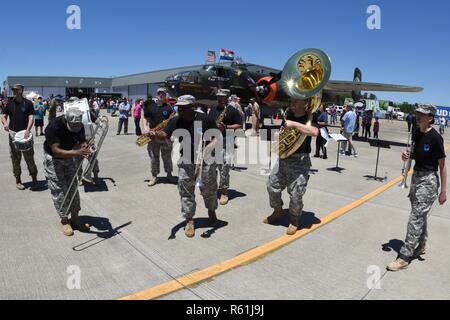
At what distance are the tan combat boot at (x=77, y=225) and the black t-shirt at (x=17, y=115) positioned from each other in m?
2.83

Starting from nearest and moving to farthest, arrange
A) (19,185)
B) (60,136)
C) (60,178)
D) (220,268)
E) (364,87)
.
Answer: (220,268), (60,136), (60,178), (19,185), (364,87)

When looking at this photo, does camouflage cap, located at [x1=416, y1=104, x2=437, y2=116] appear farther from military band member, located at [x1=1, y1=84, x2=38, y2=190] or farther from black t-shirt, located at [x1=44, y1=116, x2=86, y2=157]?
military band member, located at [x1=1, y1=84, x2=38, y2=190]

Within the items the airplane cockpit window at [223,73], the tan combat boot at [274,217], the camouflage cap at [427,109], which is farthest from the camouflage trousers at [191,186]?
the airplane cockpit window at [223,73]

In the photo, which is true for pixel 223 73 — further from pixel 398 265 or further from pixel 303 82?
pixel 398 265

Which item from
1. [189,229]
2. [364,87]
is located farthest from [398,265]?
[364,87]

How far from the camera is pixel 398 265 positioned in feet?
12.7

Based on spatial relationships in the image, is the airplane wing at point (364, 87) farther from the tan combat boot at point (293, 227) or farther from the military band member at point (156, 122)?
the tan combat boot at point (293, 227)

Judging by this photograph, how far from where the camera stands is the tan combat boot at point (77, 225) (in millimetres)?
4820

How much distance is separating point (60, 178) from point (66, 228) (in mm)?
712

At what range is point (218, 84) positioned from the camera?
19016mm

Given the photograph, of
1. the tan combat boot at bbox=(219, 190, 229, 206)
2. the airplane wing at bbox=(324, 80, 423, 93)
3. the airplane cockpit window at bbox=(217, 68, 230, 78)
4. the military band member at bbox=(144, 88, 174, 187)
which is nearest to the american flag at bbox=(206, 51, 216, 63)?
the airplane wing at bbox=(324, 80, 423, 93)

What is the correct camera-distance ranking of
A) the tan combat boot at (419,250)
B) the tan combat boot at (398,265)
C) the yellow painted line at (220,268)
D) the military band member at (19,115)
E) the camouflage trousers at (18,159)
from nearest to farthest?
1. the yellow painted line at (220,268)
2. the tan combat boot at (398,265)
3. the tan combat boot at (419,250)
4. the military band member at (19,115)
5. the camouflage trousers at (18,159)
